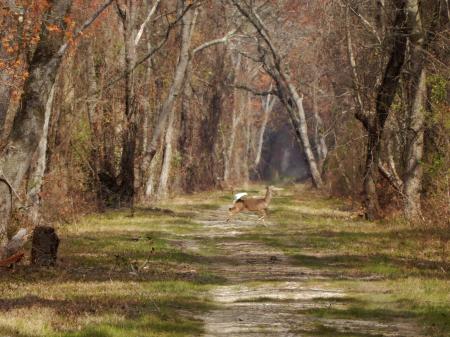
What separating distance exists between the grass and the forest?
0.20 ft

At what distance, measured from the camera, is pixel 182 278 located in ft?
65.4

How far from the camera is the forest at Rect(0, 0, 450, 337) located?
1594cm

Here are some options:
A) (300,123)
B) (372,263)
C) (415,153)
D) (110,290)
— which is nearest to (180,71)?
(415,153)

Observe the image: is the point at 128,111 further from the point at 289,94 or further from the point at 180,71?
the point at 289,94

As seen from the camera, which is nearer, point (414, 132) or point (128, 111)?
point (414, 132)

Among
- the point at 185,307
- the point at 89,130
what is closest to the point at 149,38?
the point at 89,130

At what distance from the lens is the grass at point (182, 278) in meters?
14.1

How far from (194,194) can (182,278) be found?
3867 cm

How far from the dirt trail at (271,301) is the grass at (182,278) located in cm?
18

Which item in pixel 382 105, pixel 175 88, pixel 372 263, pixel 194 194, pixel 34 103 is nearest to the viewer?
pixel 34 103

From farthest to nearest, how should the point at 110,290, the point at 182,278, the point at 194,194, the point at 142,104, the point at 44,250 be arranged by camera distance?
1. the point at 194,194
2. the point at 142,104
3. the point at 44,250
4. the point at 182,278
5. the point at 110,290

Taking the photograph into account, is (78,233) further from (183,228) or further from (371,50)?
(371,50)

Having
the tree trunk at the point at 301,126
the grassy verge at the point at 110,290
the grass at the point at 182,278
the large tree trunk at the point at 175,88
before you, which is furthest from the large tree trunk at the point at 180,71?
the grassy verge at the point at 110,290

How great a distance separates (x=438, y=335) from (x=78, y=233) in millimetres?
15938
